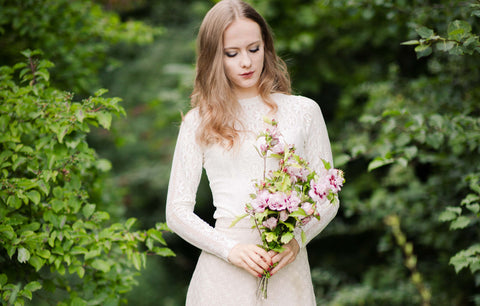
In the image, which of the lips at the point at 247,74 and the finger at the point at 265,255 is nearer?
the finger at the point at 265,255

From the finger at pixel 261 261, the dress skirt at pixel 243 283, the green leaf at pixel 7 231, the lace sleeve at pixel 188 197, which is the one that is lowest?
the dress skirt at pixel 243 283

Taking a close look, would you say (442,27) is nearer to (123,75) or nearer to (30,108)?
(30,108)

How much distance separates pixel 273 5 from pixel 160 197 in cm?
295

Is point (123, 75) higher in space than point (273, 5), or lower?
lower

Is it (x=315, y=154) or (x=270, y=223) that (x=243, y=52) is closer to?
(x=315, y=154)

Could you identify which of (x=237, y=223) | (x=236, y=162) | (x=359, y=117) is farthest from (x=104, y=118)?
(x=359, y=117)

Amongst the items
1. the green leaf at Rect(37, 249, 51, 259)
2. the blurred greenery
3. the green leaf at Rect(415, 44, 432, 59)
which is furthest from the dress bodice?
the green leaf at Rect(37, 249, 51, 259)

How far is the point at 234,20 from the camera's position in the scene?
1877 mm

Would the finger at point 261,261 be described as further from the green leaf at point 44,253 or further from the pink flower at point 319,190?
the green leaf at point 44,253

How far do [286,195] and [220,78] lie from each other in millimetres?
645

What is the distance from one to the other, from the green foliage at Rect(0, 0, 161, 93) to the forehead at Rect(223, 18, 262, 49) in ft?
4.27

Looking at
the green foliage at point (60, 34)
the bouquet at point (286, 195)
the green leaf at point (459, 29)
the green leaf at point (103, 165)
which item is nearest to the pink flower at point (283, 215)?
the bouquet at point (286, 195)

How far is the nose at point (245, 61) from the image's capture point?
186cm

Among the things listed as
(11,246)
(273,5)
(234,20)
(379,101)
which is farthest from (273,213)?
(273,5)
